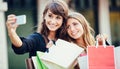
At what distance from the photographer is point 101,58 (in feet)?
5.77

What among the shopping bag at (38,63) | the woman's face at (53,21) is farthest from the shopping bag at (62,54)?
the woman's face at (53,21)

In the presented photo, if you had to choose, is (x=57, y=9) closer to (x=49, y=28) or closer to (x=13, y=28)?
(x=49, y=28)

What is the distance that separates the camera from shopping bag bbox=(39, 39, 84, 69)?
1787 millimetres

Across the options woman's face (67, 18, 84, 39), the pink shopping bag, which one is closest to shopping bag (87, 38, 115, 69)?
the pink shopping bag

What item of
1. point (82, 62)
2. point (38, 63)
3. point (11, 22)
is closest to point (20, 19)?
point (11, 22)

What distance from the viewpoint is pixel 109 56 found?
69.4 inches

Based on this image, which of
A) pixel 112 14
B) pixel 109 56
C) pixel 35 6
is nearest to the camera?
pixel 109 56

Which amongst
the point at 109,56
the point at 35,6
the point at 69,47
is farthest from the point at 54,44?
the point at 35,6

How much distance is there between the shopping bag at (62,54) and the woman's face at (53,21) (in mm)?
125

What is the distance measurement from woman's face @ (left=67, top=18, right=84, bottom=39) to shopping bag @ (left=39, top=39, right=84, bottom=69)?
127 mm

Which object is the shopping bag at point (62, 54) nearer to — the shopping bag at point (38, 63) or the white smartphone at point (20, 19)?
the shopping bag at point (38, 63)

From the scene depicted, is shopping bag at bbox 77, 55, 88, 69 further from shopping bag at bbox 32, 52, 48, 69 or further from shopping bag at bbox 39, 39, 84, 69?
shopping bag at bbox 32, 52, 48, 69

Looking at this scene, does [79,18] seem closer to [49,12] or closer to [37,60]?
[49,12]

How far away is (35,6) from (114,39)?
6.80ft
